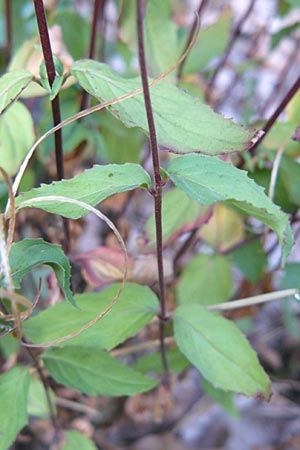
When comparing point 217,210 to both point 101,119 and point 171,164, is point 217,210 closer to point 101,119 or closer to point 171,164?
point 101,119

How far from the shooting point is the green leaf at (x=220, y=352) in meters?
0.54

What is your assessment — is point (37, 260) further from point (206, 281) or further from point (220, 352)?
point (206, 281)

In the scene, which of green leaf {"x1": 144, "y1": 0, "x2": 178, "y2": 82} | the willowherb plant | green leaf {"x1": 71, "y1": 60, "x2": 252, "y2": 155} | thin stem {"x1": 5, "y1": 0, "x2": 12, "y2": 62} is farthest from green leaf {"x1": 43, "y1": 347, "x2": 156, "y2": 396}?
thin stem {"x1": 5, "y1": 0, "x2": 12, "y2": 62}

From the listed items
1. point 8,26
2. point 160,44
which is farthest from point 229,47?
point 8,26

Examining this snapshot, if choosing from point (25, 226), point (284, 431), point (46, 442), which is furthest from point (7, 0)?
point (284, 431)

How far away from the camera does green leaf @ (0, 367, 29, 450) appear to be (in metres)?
0.50

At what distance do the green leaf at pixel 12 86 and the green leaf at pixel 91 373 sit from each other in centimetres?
27

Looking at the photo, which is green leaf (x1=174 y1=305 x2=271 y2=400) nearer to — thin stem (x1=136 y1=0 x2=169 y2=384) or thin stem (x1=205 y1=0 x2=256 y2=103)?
thin stem (x1=136 y1=0 x2=169 y2=384)

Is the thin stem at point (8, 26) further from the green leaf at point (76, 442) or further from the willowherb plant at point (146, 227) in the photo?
the green leaf at point (76, 442)

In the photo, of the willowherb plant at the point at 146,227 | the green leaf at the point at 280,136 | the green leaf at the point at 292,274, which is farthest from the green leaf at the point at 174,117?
the green leaf at the point at 292,274

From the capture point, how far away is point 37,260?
436 mm

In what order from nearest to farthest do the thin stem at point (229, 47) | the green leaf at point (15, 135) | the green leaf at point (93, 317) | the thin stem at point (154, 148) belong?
the thin stem at point (154, 148)
the green leaf at point (93, 317)
the green leaf at point (15, 135)
the thin stem at point (229, 47)

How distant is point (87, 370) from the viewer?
56 centimetres

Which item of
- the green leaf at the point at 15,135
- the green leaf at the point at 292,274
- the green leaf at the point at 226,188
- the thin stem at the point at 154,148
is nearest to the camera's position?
the thin stem at the point at 154,148
